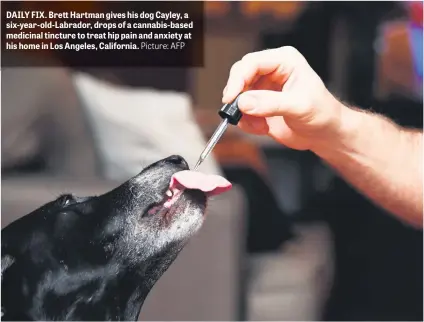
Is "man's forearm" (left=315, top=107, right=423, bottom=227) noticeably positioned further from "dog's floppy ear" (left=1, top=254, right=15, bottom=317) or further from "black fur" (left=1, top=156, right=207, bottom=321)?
"dog's floppy ear" (left=1, top=254, right=15, bottom=317)

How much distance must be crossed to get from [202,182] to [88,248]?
0.40 m

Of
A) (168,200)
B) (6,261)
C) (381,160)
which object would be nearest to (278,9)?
(381,160)

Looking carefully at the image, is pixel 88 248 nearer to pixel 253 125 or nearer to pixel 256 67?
pixel 253 125

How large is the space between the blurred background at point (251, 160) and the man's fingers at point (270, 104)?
0.18 m

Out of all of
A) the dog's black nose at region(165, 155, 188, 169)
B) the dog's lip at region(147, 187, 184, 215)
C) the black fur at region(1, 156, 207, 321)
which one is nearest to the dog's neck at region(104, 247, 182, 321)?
the black fur at region(1, 156, 207, 321)

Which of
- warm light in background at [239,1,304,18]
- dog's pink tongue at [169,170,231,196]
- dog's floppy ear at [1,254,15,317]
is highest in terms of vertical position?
warm light in background at [239,1,304,18]

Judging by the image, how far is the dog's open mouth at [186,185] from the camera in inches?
87.5

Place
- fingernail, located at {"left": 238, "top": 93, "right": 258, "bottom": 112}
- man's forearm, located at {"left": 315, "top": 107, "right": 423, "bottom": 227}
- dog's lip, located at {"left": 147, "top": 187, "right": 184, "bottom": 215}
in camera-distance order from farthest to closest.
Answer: man's forearm, located at {"left": 315, "top": 107, "right": 423, "bottom": 227} < dog's lip, located at {"left": 147, "top": 187, "right": 184, "bottom": 215} < fingernail, located at {"left": 238, "top": 93, "right": 258, "bottom": 112}

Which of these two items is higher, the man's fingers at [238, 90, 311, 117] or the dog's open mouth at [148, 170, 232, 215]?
the man's fingers at [238, 90, 311, 117]

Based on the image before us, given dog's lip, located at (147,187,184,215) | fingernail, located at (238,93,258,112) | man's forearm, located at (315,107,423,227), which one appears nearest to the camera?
fingernail, located at (238,93,258,112)

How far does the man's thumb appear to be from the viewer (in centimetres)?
212

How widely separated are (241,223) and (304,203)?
0.22m

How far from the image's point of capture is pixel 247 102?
6.93 feet

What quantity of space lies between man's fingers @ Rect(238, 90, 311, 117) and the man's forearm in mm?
200
